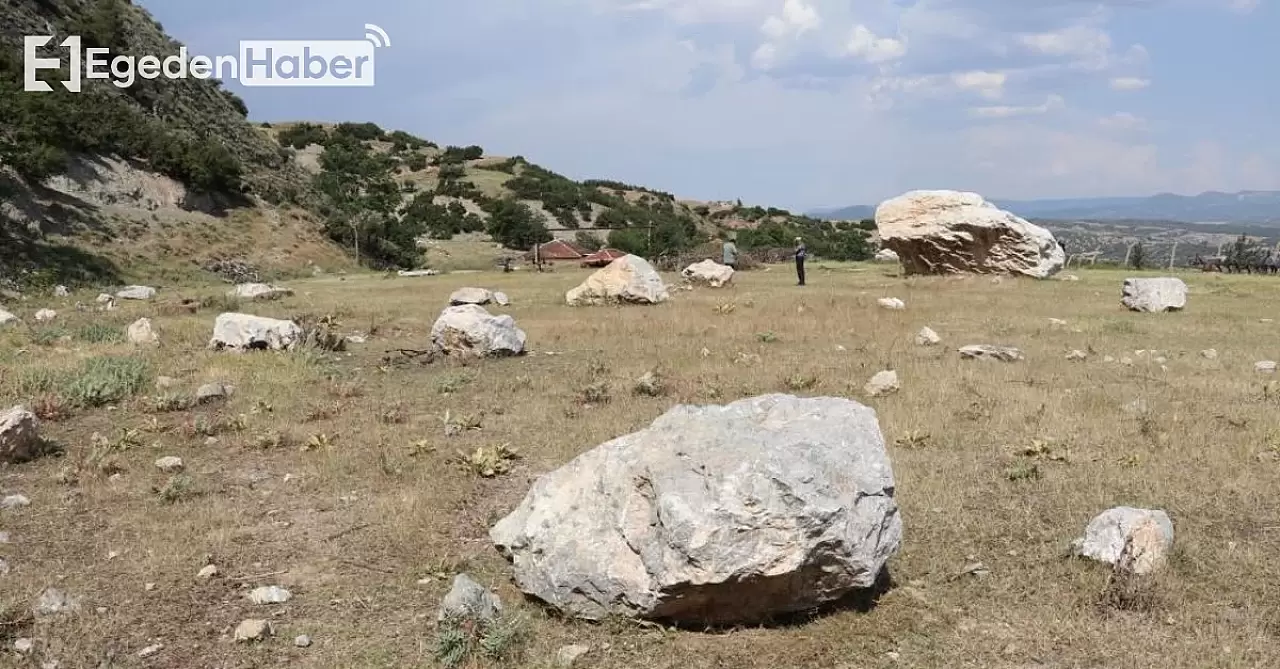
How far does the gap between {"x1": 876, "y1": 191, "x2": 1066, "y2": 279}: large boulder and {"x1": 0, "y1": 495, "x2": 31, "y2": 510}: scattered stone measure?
83.0 ft

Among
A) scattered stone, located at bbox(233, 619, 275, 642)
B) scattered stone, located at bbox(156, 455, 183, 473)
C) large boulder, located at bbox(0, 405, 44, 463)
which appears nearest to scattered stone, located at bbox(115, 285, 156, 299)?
large boulder, located at bbox(0, 405, 44, 463)

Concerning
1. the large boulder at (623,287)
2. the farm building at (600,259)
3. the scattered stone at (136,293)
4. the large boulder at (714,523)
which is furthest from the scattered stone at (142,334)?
the farm building at (600,259)

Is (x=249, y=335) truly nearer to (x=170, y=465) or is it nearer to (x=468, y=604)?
(x=170, y=465)

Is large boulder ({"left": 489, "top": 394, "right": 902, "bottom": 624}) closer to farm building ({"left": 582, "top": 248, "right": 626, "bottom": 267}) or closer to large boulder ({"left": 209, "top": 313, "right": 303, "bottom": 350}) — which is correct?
large boulder ({"left": 209, "top": 313, "right": 303, "bottom": 350})

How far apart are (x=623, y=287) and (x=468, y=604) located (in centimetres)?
1764

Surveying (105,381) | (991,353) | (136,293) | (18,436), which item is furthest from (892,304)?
(136,293)

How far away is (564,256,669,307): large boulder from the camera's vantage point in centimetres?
2266

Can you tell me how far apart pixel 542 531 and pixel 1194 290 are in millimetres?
26075

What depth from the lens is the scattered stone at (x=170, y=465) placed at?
8.52 metres

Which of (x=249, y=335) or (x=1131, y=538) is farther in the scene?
(x=249, y=335)

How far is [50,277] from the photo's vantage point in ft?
86.4

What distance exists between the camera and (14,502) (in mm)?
7449

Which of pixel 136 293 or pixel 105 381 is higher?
pixel 136 293

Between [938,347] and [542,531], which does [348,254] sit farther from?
[542,531]
